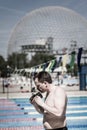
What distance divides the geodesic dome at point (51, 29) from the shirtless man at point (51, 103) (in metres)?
91.7

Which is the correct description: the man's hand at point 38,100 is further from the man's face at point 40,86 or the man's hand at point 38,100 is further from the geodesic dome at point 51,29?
the geodesic dome at point 51,29

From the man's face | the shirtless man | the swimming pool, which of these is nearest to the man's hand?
the shirtless man

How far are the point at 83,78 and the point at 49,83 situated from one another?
69.0 ft

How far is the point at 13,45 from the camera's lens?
100125mm

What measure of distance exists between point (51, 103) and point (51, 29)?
9880 cm

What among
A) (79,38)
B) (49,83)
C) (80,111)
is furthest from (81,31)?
(49,83)

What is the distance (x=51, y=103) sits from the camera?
13.4 feet

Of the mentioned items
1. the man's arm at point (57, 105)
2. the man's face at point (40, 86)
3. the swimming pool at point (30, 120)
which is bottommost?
the swimming pool at point (30, 120)

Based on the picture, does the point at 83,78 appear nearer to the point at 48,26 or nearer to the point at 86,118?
the point at 86,118

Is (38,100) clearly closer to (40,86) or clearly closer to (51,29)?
(40,86)

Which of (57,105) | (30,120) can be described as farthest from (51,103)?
(30,120)

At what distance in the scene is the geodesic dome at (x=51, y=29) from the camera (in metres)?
98.2

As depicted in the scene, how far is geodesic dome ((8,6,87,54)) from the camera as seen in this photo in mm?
98188

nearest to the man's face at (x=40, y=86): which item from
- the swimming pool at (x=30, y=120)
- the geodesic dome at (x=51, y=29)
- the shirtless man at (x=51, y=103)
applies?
the shirtless man at (x=51, y=103)
